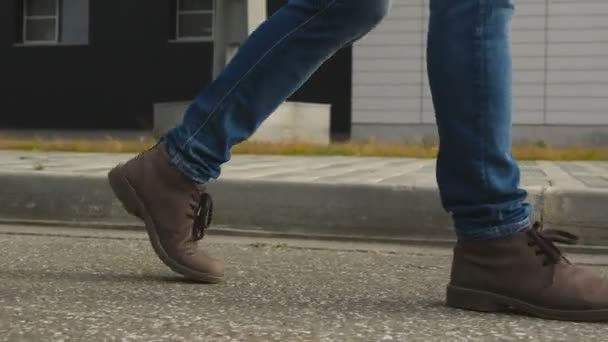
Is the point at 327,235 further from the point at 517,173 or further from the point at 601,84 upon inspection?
the point at 601,84

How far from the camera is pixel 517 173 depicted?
208 cm

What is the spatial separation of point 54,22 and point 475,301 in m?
13.8

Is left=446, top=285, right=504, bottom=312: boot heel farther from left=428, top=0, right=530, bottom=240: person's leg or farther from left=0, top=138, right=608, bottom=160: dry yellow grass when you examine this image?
left=0, top=138, right=608, bottom=160: dry yellow grass

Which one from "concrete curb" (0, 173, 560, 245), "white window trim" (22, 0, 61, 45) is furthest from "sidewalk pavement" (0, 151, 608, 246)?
"white window trim" (22, 0, 61, 45)

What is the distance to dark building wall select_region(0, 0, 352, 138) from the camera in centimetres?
1395

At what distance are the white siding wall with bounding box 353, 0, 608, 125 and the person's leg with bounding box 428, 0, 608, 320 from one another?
396 inches

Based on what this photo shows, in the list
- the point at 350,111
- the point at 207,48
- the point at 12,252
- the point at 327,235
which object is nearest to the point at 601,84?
the point at 350,111

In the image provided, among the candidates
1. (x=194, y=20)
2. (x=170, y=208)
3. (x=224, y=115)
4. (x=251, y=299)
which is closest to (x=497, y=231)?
(x=251, y=299)

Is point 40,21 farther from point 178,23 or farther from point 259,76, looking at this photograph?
point 259,76

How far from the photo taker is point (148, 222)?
7.93ft

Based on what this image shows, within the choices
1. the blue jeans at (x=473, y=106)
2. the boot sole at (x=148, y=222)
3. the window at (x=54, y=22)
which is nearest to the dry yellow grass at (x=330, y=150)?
the boot sole at (x=148, y=222)

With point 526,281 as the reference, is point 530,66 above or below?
above

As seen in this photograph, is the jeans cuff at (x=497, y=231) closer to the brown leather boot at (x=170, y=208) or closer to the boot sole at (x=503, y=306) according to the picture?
the boot sole at (x=503, y=306)

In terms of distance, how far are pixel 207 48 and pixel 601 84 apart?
5936mm
